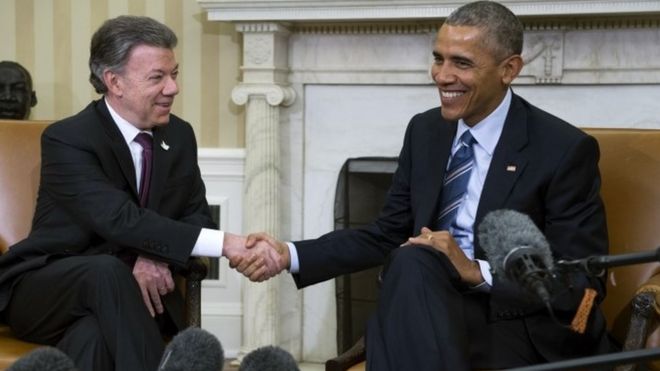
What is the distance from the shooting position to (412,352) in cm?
210

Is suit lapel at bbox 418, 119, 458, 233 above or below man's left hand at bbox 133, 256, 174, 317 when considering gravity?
above

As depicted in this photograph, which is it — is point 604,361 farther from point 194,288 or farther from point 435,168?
point 194,288

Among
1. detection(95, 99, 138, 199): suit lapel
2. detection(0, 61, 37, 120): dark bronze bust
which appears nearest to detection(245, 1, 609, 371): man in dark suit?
detection(95, 99, 138, 199): suit lapel

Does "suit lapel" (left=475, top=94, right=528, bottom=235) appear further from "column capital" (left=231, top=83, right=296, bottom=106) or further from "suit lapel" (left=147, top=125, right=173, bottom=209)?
"column capital" (left=231, top=83, right=296, bottom=106)

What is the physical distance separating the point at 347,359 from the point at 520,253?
41.4 inches

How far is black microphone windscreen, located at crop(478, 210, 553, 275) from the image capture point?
142 cm

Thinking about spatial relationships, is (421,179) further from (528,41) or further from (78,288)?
(528,41)

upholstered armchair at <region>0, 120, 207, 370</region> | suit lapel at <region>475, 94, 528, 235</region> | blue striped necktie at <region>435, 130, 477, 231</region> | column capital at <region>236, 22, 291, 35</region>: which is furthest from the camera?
column capital at <region>236, 22, 291, 35</region>

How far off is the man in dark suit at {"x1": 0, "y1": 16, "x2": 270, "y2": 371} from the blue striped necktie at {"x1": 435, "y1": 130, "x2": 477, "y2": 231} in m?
0.53

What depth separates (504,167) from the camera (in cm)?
250

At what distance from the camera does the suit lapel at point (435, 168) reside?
8.41ft

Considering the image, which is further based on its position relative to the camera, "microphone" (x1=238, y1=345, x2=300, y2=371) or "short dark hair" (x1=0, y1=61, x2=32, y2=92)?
"short dark hair" (x1=0, y1=61, x2=32, y2=92)

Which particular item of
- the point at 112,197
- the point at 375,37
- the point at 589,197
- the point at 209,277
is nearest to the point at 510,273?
the point at 589,197

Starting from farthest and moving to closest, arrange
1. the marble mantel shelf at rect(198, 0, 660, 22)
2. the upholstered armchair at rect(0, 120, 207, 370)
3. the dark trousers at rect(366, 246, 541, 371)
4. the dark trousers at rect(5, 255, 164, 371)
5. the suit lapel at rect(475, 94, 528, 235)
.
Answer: the marble mantel shelf at rect(198, 0, 660, 22), the upholstered armchair at rect(0, 120, 207, 370), the suit lapel at rect(475, 94, 528, 235), the dark trousers at rect(5, 255, 164, 371), the dark trousers at rect(366, 246, 541, 371)
